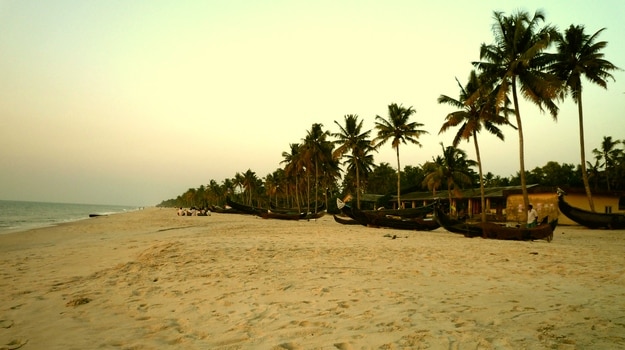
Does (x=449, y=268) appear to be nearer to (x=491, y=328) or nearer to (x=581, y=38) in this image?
(x=491, y=328)

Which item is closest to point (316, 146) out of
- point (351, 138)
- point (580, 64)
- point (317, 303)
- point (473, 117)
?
point (351, 138)

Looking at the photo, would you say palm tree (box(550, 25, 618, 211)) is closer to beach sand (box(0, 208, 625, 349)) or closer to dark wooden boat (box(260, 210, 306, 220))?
beach sand (box(0, 208, 625, 349))

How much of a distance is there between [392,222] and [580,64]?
51.8 feet

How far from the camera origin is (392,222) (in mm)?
21125

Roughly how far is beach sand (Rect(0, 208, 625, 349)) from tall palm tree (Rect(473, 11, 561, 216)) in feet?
38.8

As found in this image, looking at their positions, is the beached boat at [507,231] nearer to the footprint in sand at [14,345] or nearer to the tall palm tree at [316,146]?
the footprint in sand at [14,345]

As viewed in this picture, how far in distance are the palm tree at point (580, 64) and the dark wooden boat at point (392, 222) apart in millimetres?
10963

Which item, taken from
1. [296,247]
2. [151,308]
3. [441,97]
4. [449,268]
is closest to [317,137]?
[441,97]

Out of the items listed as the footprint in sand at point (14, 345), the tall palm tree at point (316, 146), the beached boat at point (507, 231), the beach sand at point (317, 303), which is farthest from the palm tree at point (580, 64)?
the footprint in sand at point (14, 345)

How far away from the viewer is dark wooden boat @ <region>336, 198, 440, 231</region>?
1969 cm

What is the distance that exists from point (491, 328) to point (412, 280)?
2.62 meters

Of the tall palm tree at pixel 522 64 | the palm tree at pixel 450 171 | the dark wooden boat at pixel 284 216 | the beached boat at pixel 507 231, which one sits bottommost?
the dark wooden boat at pixel 284 216

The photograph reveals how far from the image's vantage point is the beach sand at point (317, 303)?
12.4 feet

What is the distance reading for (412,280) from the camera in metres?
6.53
